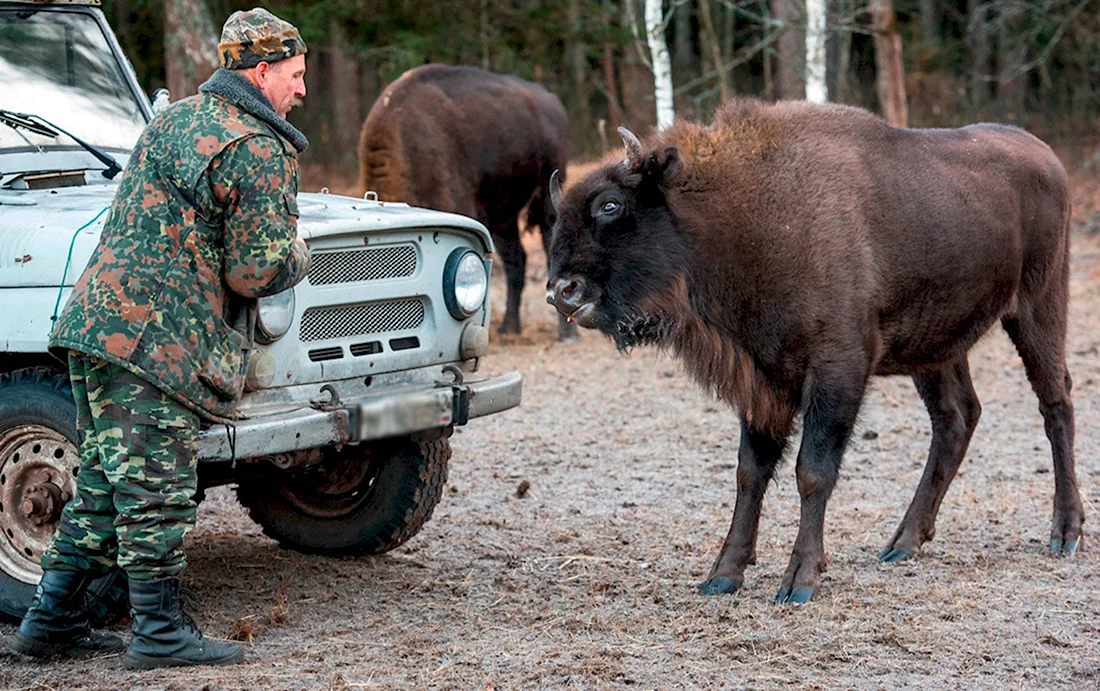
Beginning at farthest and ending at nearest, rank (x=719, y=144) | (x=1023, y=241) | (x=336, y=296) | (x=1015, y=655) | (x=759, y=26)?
(x=759, y=26)
(x=1023, y=241)
(x=719, y=144)
(x=336, y=296)
(x=1015, y=655)

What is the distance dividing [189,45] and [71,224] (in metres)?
10.1

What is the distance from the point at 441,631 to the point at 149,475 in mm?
1306

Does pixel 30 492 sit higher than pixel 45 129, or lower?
lower

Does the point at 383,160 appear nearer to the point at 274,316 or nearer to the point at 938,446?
the point at 938,446

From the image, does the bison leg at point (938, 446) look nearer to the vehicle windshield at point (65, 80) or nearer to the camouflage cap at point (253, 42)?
the camouflage cap at point (253, 42)

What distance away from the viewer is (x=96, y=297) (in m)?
4.40

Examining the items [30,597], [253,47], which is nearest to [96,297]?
[253,47]

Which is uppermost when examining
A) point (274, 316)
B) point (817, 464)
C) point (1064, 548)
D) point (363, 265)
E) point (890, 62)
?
point (890, 62)

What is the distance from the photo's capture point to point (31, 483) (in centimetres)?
510

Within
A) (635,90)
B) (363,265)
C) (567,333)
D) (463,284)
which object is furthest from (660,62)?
(635,90)

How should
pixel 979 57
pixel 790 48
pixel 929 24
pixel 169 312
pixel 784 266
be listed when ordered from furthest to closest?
pixel 929 24 < pixel 979 57 < pixel 790 48 < pixel 784 266 < pixel 169 312

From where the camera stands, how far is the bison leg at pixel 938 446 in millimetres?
6371

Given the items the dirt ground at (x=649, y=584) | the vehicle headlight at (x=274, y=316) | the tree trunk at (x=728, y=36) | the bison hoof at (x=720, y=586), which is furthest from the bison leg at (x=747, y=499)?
the tree trunk at (x=728, y=36)

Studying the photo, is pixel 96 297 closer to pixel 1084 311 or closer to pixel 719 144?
pixel 719 144
